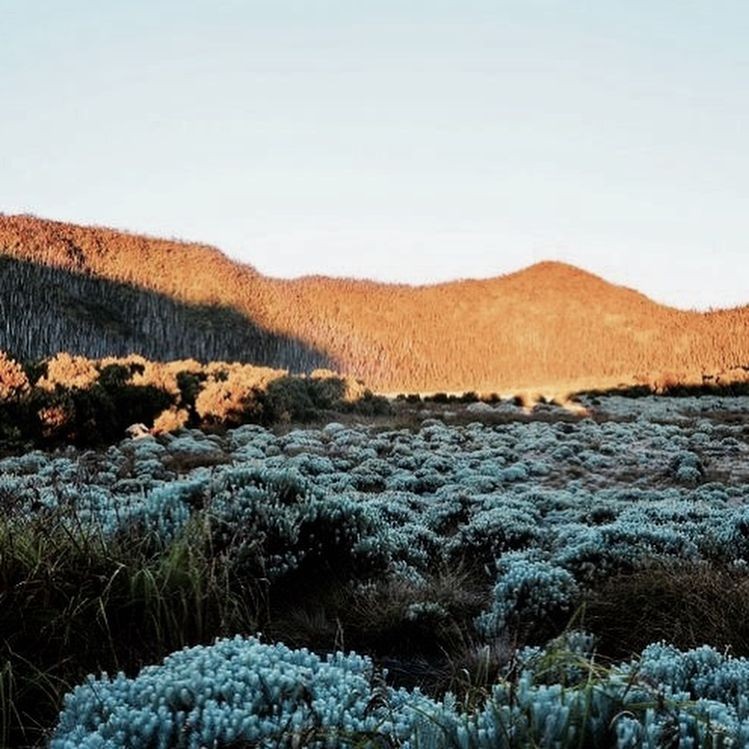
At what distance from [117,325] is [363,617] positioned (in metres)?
42.2

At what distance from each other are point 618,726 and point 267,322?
48.5m

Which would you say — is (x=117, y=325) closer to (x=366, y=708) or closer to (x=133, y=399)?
(x=133, y=399)

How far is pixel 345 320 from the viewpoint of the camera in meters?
52.8

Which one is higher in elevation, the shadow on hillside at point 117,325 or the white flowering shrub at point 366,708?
the shadow on hillside at point 117,325

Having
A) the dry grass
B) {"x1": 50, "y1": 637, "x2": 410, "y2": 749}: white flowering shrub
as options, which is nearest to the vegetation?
the dry grass

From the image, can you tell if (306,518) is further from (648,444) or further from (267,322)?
(267,322)

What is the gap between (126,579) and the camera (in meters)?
4.41

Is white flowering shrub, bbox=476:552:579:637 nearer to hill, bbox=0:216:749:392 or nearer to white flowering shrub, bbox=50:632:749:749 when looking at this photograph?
white flowering shrub, bbox=50:632:749:749

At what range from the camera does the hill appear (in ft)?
141

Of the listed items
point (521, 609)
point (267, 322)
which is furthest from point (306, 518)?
point (267, 322)

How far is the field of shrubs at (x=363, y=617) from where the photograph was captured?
2447mm

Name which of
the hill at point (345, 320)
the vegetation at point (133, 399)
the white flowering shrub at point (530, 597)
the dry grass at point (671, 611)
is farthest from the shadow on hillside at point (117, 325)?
the dry grass at point (671, 611)

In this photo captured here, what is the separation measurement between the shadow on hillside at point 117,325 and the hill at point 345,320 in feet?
0.24

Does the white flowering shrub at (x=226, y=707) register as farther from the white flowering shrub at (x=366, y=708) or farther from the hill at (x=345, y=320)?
the hill at (x=345, y=320)
